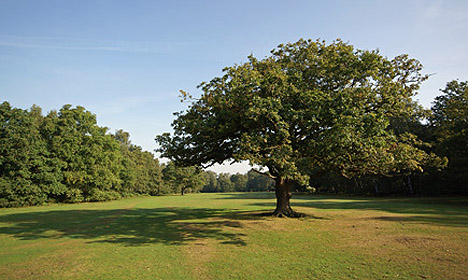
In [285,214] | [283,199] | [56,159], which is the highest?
[56,159]

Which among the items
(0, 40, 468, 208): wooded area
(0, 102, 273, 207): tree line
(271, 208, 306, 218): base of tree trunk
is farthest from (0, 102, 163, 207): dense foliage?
(271, 208, 306, 218): base of tree trunk

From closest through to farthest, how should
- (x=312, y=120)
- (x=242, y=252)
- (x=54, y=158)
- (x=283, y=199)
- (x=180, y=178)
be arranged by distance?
(x=242, y=252) → (x=312, y=120) → (x=283, y=199) → (x=54, y=158) → (x=180, y=178)

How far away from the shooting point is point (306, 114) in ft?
54.1

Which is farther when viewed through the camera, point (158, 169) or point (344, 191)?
point (158, 169)

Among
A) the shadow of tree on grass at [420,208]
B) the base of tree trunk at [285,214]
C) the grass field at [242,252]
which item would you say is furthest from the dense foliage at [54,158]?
the base of tree trunk at [285,214]

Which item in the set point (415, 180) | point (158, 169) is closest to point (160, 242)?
point (415, 180)

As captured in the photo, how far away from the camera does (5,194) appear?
128 feet

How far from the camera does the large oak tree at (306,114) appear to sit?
50.3 ft

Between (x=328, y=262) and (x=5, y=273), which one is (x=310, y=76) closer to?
A: (x=328, y=262)

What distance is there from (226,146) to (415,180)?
171ft

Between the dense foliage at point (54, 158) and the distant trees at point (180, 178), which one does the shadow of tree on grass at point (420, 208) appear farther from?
the distant trees at point (180, 178)

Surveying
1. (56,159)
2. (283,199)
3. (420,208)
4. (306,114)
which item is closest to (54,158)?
(56,159)

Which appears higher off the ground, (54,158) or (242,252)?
(54,158)

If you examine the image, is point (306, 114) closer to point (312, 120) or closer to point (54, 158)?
point (312, 120)
